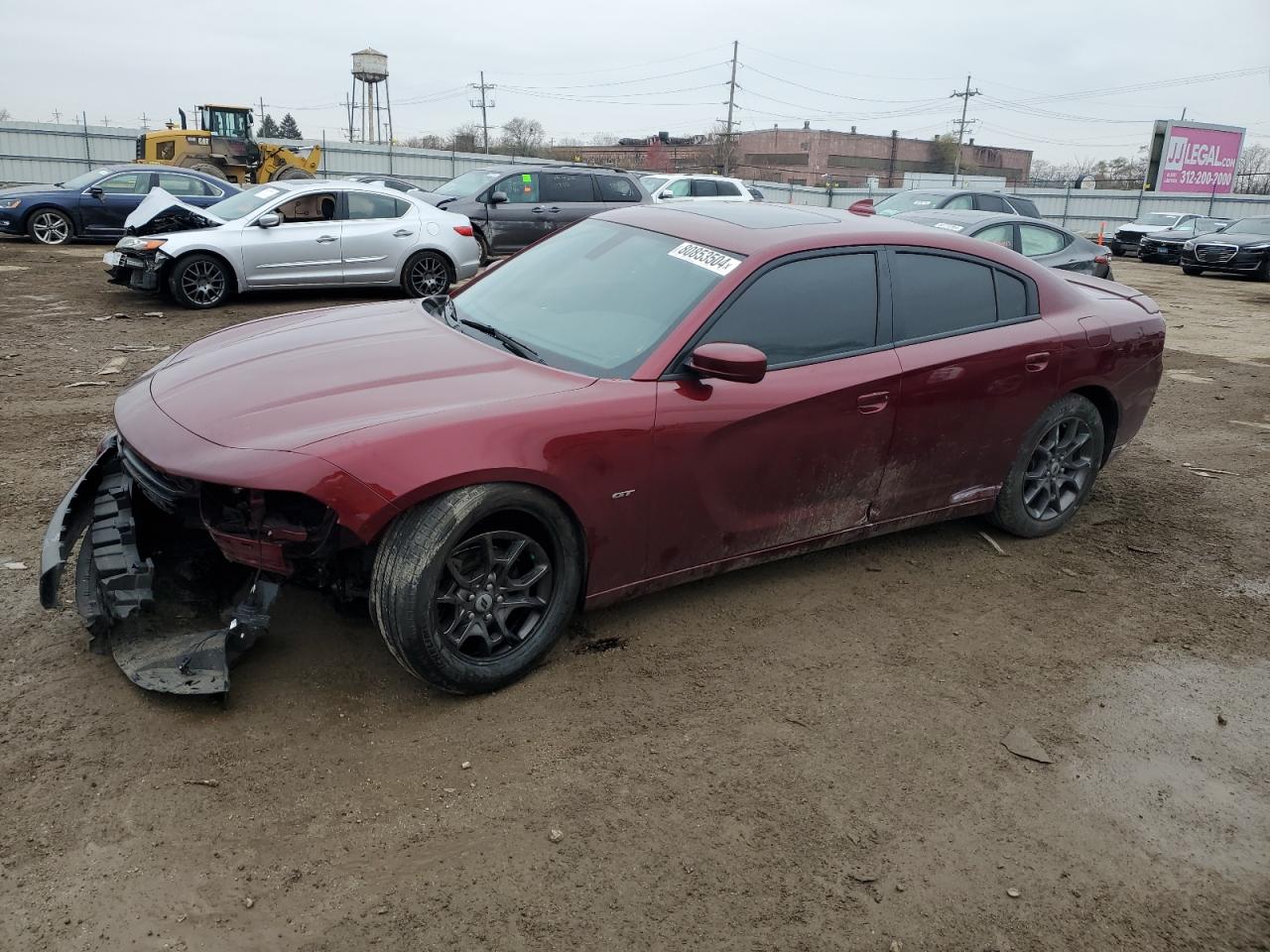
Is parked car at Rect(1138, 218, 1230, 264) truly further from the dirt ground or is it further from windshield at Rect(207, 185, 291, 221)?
the dirt ground

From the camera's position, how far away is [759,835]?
109 inches

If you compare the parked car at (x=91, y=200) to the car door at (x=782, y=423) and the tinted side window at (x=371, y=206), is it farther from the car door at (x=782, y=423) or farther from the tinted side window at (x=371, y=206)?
the car door at (x=782, y=423)

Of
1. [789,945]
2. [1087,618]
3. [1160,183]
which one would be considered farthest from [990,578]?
[1160,183]

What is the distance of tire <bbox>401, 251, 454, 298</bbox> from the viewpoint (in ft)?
38.8

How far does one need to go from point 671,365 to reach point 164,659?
6.59ft

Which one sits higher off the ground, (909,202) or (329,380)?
(909,202)

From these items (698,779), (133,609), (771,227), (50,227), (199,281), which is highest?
(771,227)

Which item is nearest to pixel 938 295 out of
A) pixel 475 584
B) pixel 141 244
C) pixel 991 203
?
pixel 475 584

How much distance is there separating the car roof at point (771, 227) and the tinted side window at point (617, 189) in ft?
35.9

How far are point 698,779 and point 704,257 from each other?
2067mm

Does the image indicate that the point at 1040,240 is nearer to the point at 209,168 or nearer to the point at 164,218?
the point at 164,218

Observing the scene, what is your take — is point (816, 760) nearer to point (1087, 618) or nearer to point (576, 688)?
point (576, 688)

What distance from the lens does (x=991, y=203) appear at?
15.9m

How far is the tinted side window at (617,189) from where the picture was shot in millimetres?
15227
